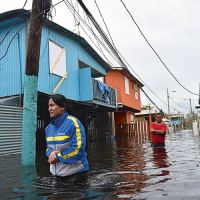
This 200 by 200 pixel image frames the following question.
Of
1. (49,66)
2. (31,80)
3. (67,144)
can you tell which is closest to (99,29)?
(31,80)

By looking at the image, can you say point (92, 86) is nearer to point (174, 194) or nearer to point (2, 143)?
point (2, 143)

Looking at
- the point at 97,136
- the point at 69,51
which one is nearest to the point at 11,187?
the point at 69,51

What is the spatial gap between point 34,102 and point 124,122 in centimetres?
2427

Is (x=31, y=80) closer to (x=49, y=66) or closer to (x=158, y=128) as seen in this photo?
(x=158, y=128)

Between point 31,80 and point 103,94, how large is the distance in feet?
41.9

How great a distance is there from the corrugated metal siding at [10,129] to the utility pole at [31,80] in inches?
189

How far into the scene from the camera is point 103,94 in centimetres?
2089

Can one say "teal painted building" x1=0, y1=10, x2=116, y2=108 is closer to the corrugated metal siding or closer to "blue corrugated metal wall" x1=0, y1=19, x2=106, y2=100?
"blue corrugated metal wall" x1=0, y1=19, x2=106, y2=100

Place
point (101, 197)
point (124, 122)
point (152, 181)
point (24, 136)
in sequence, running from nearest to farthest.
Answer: point (101, 197) → point (152, 181) → point (24, 136) → point (124, 122)

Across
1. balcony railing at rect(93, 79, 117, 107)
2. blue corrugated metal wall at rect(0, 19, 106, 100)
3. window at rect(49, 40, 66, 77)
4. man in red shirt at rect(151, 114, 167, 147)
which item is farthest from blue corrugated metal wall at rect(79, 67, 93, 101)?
man in red shirt at rect(151, 114, 167, 147)

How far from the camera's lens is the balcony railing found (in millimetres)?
19403

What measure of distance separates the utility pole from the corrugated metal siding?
481cm

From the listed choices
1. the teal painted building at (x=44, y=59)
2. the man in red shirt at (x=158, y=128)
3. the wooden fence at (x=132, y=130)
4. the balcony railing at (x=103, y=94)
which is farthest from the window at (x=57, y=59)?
the wooden fence at (x=132, y=130)

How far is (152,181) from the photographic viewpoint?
5832 mm
